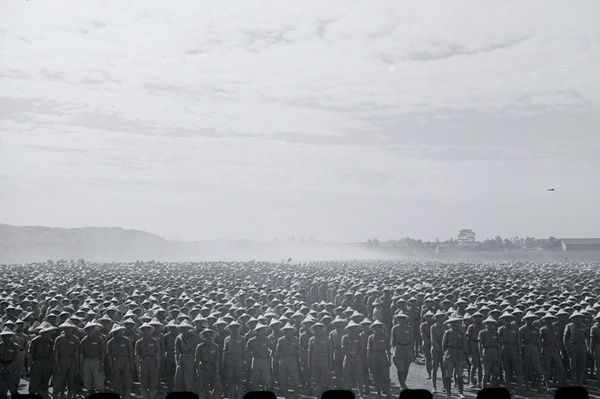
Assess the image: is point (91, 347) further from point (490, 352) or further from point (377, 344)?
point (490, 352)

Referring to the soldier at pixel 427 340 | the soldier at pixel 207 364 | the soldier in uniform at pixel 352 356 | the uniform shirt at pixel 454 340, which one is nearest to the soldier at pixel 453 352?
the uniform shirt at pixel 454 340

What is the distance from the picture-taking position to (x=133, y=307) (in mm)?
19969

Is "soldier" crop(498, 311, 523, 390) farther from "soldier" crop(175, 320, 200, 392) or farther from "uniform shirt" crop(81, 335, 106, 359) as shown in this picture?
"uniform shirt" crop(81, 335, 106, 359)

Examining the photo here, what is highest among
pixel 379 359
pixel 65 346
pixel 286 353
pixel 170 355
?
pixel 65 346

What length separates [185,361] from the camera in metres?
14.2

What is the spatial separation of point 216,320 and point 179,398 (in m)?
12.8

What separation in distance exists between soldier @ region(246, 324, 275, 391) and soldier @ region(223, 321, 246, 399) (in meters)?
0.27

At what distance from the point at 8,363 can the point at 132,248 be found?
137140 millimetres

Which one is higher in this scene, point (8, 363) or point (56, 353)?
point (56, 353)

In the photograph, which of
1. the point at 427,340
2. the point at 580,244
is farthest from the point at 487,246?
the point at 427,340

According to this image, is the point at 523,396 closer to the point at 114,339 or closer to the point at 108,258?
the point at 114,339

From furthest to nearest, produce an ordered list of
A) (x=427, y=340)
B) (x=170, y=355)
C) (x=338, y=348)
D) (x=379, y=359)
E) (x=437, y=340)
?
(x=427, y=340)
(x=437, y=340)
(x=170, y=355)
(x=338, y=348)
(x=379, y=359)

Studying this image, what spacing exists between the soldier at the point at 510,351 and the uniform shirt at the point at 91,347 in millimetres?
11086

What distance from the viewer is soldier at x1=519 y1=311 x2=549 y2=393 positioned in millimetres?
15062
